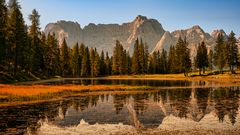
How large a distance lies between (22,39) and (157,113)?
59249 mm

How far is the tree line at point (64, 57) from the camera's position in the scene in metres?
81.0

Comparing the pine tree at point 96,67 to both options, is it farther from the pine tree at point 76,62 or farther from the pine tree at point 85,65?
the pine tree at point 76,62

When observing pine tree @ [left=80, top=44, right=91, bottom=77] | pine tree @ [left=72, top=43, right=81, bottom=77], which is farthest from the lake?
pine tree @ [left=80, top=44, right=91, bottom=77]

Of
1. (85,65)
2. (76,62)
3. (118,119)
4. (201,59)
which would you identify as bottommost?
(118,119)

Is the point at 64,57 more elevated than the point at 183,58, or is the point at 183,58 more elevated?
the point at 64,57

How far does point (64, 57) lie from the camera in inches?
5782

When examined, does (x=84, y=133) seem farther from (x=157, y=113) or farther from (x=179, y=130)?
(x=157, y=113)

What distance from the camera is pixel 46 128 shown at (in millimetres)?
25500

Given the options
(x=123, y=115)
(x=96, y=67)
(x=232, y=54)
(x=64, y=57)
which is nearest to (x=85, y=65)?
(x=96, y=67)

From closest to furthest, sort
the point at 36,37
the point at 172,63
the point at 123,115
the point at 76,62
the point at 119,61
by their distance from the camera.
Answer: the point at 123,115
the point at 36,37
the point at 76,62
the point at 119,61
the point at 172,63

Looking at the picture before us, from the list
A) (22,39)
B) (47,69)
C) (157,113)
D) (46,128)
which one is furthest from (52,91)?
(47,69)

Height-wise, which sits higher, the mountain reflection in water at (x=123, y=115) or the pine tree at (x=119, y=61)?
the pine tree at (x=119, y=61)

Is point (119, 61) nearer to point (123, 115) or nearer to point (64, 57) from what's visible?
point (64, 57)

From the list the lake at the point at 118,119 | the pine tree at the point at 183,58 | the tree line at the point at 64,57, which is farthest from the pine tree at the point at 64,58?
the lake at the point at 118,119
